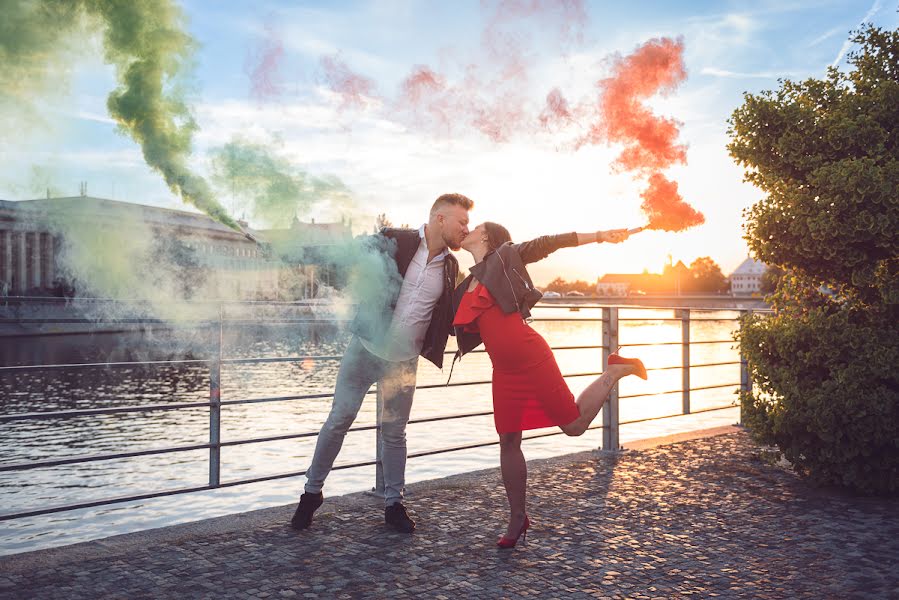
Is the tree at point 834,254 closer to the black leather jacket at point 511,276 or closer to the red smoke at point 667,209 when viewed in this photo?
the red smoke at point 667,209

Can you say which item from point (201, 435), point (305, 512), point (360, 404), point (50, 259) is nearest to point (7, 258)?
point (201, 435)

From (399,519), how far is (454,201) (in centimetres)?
186

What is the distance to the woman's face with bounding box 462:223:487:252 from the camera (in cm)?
418

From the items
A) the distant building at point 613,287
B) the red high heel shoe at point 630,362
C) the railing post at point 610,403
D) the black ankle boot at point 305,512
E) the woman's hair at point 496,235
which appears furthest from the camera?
the distant building at point 613,287

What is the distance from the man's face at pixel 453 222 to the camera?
419cm

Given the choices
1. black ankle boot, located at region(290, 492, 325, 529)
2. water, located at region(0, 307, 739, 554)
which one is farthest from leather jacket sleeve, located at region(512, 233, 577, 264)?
black ankle boot, located at region(290, 492, 325, 529)

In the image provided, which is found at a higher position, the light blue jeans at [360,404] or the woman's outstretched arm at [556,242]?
the woman's outstretched arm at [556,242]

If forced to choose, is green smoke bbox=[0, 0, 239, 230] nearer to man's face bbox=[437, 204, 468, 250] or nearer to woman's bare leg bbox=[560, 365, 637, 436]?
man's face bbox=[437, 204, 468, 250]

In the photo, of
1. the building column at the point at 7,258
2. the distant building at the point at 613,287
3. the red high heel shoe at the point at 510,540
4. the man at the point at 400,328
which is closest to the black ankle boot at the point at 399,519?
the man at the point at 400,328

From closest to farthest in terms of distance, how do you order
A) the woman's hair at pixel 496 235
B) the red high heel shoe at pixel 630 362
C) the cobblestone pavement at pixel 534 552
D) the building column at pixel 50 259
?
the cobblestone pavement at pixel 534 552, the woman's hair at pixel 496 235, the red high heel shoe at pixel 630 362, the building column at pixel 50 259

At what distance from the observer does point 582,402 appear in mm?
4199

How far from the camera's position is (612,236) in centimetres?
425

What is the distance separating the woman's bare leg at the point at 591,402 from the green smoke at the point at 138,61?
7.28ft

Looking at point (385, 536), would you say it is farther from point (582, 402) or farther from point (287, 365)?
point (287, 365)
